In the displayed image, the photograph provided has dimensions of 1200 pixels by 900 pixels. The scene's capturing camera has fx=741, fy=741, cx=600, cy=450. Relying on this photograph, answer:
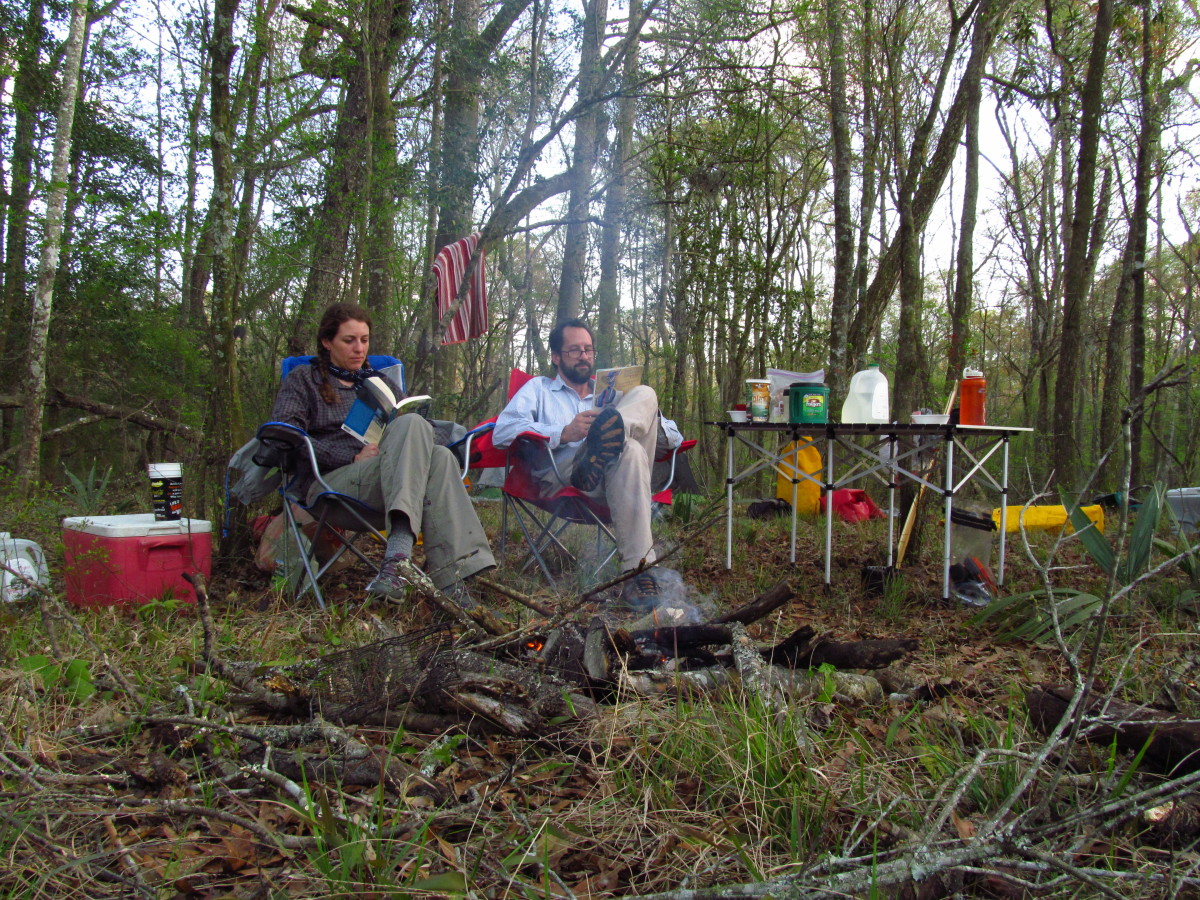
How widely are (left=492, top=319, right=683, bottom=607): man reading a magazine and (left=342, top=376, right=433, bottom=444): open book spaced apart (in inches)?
17.3

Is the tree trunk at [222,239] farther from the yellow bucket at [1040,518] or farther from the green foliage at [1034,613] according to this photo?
the yellow bucket at [1040,518]

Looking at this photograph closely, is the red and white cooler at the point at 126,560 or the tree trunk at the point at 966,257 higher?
the tree trunk at the point at 966,257

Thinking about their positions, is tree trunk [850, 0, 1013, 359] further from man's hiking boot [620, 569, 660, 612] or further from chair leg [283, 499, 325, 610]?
chair leg [283, 499, 325, 610]

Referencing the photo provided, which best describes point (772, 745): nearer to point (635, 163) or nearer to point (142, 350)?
point (635, 163)

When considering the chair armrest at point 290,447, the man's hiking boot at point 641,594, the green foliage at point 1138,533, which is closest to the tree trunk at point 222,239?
the chair armrest at point 290,447

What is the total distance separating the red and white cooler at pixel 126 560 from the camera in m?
2.51

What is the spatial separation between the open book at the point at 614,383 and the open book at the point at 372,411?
32.5 inches

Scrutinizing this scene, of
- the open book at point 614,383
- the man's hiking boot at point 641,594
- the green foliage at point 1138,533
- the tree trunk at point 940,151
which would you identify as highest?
the tree trunk at point 940,151

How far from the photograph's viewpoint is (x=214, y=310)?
10.9 feet

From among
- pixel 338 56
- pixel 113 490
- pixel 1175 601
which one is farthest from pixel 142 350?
pixel 1175 601

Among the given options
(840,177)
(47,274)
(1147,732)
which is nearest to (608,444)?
(1147,732)

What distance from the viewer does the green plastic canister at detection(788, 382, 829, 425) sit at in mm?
3141

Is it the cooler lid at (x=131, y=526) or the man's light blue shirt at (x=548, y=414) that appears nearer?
the cooler lid at (x=131, y=526)

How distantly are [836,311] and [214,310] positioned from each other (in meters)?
3.33
